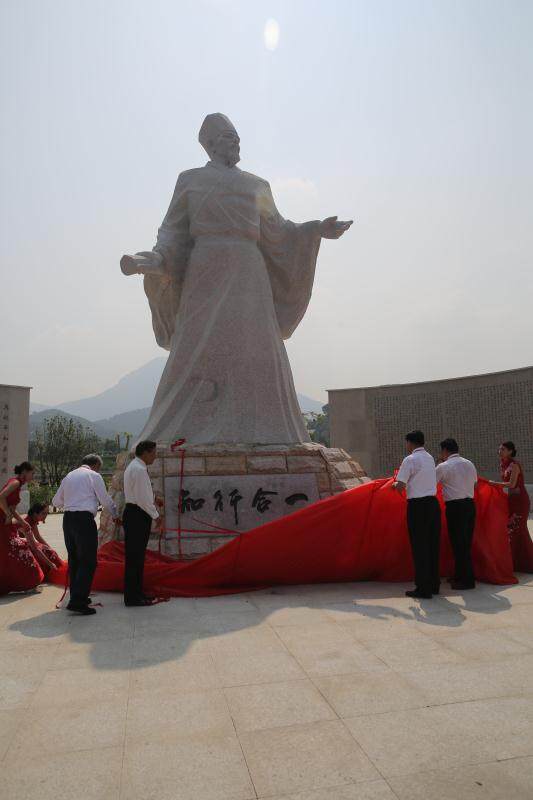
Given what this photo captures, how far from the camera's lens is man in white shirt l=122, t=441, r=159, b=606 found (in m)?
3.87

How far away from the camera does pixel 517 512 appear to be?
194 inches

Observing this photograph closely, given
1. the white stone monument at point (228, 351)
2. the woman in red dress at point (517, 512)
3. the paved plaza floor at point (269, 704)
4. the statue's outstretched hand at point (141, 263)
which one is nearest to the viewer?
the paved plaza floor at point (269, 704)

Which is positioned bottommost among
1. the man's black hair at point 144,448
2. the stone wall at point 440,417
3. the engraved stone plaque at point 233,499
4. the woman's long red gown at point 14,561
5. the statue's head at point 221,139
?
the woman's long red gown at point 14,561

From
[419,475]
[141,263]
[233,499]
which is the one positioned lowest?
[233,499]

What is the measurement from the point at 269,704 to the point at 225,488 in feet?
9.58

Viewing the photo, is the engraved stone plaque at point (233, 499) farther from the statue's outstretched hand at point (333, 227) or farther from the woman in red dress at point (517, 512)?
the statue's outstretched hand at point (333, 227)

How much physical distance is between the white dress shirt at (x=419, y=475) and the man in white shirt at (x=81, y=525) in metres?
2.13

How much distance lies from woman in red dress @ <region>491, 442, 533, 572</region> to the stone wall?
654 centimetres

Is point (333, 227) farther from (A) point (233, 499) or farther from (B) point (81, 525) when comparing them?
(B) point (81, 525)

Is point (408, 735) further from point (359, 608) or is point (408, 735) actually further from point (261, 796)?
point (359, 608)

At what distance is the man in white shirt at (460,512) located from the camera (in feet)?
14.0

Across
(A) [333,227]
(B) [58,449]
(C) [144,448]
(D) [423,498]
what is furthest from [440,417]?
(B) [58,449]

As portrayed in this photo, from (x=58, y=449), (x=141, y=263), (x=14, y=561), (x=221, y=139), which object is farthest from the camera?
(x=58, y=449)

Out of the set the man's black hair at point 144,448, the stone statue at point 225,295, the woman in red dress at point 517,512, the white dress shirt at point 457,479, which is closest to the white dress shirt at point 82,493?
the man's black hair at point 144,448
